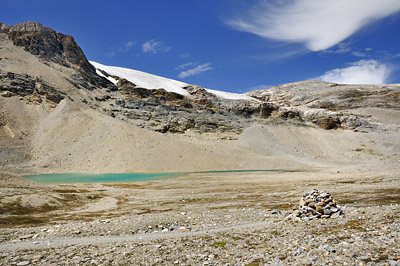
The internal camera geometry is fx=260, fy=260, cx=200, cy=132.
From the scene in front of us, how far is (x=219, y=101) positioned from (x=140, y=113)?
55.3m

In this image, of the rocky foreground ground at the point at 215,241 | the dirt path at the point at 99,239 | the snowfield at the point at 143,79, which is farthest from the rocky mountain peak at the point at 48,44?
the dirt path at the point at 99,239

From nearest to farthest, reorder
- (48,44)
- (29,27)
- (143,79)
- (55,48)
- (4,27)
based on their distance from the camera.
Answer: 1. (48,44)
2. (4,27)
3. (29,27)
4. (55,48)
5. (143,79)

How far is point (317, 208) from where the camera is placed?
61.7 feet

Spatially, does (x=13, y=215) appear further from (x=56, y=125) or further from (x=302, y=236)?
(x=56, y=125)

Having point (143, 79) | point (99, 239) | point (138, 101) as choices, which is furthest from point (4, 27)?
point (99, 239)

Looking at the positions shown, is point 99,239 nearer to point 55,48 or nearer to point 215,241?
point 215,241

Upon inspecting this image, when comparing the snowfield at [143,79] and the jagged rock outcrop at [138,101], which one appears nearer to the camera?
the jagged rock outcrop at [138,101]

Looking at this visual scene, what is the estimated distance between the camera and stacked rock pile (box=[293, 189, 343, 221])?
18328 millimetres

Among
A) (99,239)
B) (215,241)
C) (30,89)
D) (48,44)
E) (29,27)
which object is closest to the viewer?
(215,241)

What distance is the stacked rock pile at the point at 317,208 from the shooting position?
1833 centimetres

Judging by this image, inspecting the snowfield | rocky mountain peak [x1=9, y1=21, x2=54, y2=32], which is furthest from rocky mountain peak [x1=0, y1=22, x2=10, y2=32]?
the snowfield

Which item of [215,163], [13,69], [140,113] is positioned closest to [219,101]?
[140,113]

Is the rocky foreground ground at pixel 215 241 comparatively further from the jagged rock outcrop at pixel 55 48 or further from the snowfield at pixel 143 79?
the snowfield at pixel 143 79

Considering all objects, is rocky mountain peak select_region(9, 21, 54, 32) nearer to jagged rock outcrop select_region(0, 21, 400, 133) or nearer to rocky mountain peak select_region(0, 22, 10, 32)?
jagged rock outcrop select_region(0, 21, 400, 133)
